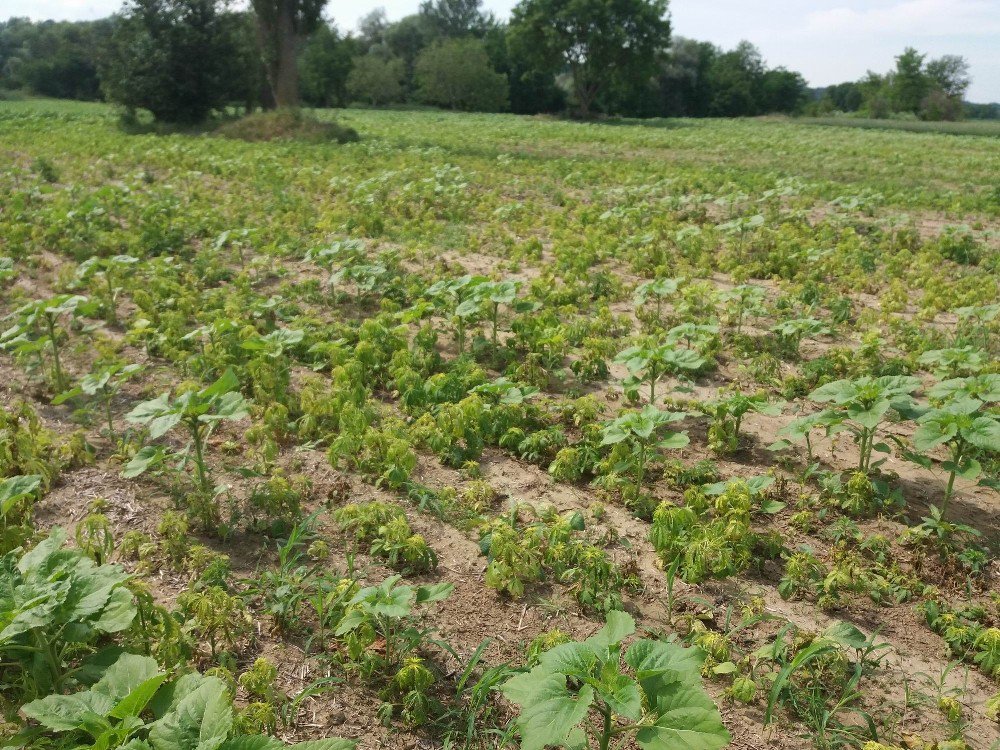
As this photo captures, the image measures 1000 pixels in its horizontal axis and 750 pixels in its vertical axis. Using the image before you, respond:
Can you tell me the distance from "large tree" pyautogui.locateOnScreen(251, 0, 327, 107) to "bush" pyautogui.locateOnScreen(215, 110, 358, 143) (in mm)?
2762

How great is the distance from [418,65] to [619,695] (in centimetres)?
5973

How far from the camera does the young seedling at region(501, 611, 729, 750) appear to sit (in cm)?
201

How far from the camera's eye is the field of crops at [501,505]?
102 inches

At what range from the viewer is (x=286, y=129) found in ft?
70.1

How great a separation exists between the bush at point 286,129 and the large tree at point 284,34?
2762 millimetres

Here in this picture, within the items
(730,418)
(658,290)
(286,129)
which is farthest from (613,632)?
(286,129)

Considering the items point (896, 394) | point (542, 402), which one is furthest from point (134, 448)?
point (896, 394)

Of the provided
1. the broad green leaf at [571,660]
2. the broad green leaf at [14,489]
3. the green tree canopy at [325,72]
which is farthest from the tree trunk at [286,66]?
the green tree canopy at [325,72]

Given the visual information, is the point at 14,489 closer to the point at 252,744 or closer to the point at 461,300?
the point at 252,744

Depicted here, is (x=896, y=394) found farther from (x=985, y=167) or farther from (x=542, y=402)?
(x=985, y=167)

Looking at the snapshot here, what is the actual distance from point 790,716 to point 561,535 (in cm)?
115

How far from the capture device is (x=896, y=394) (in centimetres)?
382

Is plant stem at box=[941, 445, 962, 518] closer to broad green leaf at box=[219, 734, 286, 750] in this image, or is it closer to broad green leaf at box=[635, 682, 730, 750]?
broad green leaf at box=[635, 682, 730, 750]

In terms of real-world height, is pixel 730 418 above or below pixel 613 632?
below
